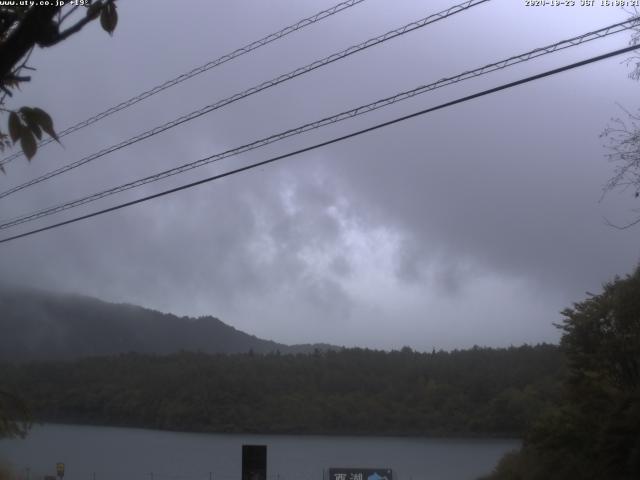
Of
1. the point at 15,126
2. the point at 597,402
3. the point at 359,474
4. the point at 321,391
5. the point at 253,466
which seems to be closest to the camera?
the point at 15,126

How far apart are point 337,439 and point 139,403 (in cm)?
1462

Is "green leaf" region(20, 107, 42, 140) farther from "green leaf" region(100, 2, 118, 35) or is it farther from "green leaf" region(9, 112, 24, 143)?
"green leaf" region(100, 2, 118, 35)

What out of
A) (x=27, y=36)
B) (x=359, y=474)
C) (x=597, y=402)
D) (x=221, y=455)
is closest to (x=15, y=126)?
(x=27, y=36)

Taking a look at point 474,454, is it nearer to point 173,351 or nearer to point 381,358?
point 381,358

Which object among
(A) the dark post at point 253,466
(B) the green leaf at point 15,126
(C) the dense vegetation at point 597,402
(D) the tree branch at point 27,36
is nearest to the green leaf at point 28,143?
(B) the green leaf at point 15,126

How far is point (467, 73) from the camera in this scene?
11.4 meters

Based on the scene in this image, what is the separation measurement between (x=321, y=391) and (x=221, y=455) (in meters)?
12.4

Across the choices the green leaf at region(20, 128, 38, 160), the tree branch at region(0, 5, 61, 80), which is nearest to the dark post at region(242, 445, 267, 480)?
the green leaf at region(20, 128, 38, 160)

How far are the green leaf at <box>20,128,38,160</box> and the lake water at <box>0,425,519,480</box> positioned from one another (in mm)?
34458

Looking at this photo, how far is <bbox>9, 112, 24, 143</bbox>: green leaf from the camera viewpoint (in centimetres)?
354

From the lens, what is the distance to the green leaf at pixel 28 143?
3594 mm

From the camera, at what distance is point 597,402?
25.1 meters

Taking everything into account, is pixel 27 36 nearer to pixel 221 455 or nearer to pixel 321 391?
pixel 221 455

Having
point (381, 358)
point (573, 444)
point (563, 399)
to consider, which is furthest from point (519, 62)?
point (381, 358)
